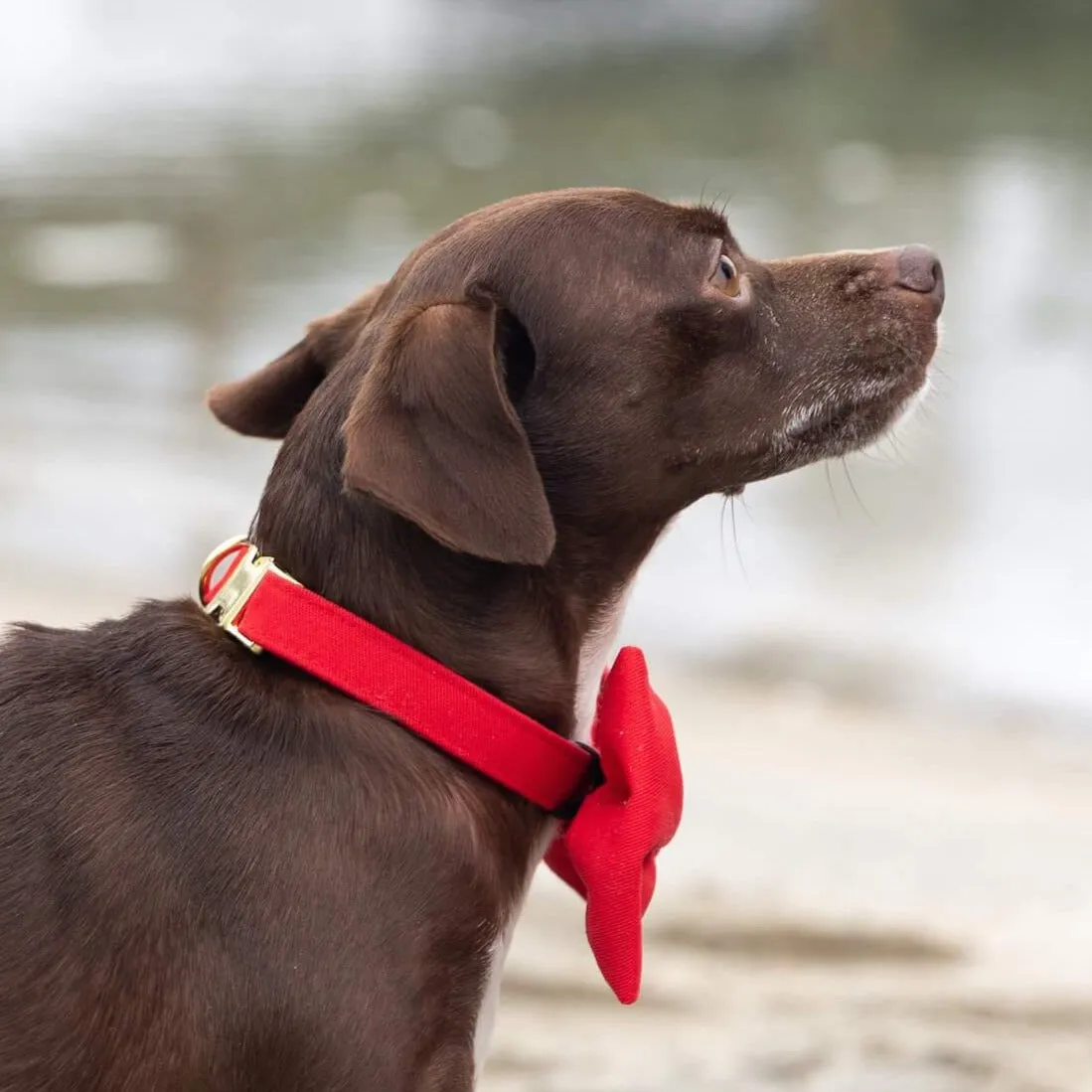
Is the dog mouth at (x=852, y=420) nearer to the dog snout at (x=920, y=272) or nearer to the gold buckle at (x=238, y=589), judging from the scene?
the dog snout at (x=920, y=272)

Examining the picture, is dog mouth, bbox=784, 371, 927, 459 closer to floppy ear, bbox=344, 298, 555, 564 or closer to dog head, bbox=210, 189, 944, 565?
dog head, bbox=210, 189, 944, 565

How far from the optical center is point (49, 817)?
7.80 ft

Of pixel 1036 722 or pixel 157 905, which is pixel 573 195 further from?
pixel 1036 722

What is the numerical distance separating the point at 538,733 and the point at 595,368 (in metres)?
0.61

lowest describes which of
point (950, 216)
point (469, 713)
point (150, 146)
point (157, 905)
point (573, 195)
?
point (150, 146)

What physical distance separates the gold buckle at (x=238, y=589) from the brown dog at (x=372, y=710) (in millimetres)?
34

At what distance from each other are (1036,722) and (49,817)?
3537 mm

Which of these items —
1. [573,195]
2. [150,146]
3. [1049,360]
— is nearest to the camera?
[573,195]

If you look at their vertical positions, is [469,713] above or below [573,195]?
below

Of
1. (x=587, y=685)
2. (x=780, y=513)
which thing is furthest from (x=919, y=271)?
(x=780, y=513)

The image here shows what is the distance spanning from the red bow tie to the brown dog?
0.05 meters

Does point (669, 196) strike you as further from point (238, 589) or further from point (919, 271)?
point (238, 589)

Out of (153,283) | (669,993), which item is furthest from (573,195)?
(153,283)

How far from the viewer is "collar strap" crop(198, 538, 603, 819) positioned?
2.51m
